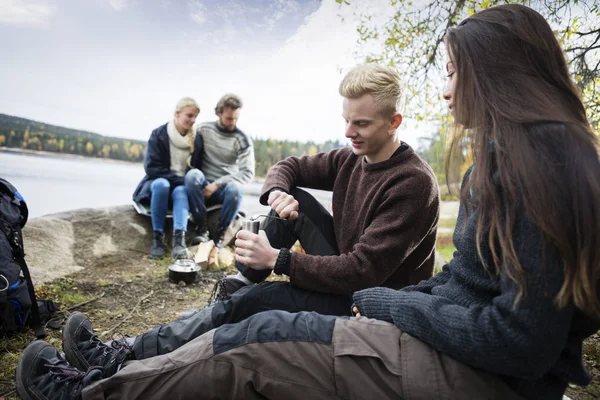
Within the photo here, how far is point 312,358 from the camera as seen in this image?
100 cm

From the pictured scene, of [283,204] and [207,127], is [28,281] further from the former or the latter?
[207,127]

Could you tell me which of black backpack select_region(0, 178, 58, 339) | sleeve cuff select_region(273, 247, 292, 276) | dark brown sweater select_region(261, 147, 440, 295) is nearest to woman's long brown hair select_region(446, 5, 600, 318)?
dark brown sweater select_region(261, 147, 440, 295)

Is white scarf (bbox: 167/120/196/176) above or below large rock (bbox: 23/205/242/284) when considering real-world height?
above

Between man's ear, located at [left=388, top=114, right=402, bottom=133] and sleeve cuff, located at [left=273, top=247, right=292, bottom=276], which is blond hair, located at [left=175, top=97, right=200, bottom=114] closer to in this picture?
man's ear, located at [left=388, top=114, right=402, bottom=133]

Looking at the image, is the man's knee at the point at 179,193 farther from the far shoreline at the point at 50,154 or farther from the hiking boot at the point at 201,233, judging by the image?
the far shoreline at the point at 50,154

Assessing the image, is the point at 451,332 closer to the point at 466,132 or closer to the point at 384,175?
the point at 466,132

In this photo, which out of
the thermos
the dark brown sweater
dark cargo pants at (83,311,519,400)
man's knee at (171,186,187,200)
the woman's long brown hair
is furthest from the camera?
man's knee at (171,186,187,200)

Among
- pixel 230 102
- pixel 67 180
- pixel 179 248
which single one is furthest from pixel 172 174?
pixel 67 180

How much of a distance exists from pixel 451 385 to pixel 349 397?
24cm

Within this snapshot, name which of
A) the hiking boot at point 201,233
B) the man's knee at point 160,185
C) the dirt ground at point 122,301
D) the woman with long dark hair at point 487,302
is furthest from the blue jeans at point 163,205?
the woman with long dark hair at point 487,302

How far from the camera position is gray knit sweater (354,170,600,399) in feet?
2.67

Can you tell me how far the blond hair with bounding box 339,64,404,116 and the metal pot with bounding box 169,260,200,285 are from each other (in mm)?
1818

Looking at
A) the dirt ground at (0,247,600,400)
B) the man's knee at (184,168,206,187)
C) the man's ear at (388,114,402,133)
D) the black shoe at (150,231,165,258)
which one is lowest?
the dirt ground at (0,247,600,400)

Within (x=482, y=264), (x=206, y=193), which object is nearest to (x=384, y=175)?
(x=482, y=264)
